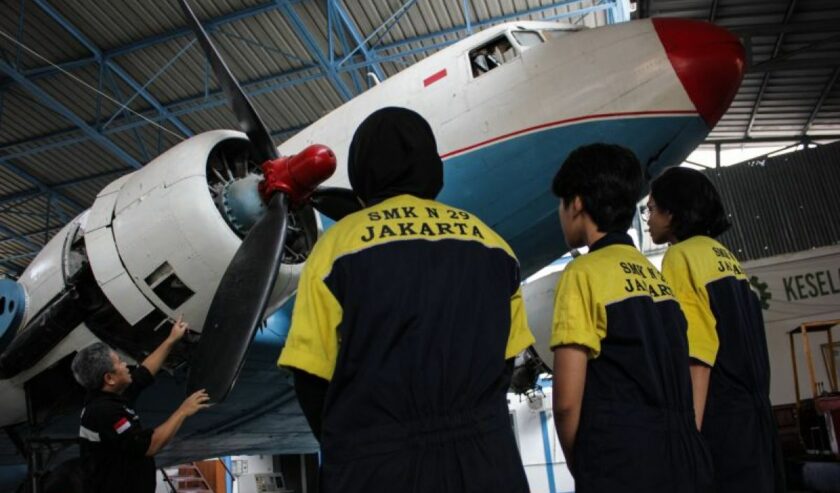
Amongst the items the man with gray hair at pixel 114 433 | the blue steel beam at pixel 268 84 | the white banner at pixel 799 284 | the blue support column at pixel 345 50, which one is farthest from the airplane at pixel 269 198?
the white banner at pixel 799 284

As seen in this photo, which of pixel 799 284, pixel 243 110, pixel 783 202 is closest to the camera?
pixel 243 110

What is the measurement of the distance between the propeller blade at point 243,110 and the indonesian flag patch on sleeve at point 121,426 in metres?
2.24

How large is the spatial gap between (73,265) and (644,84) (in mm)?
4824

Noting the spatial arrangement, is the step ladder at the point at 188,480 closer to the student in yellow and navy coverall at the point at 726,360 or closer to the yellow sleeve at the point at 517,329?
the student in yellow and navy coverall at the point at 726,360

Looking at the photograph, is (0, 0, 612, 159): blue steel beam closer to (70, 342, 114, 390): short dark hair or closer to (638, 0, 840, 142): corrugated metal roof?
(638, 0, 840, 142): corrugated metal roof

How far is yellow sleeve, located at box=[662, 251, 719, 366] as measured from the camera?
3189 millimetres

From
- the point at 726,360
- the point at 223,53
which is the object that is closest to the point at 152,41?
the point at 223,53

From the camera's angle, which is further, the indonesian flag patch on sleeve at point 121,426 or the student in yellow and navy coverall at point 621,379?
the indonesian flag patch on sleeve at point 121,426

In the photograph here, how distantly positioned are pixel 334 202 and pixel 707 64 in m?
3.21

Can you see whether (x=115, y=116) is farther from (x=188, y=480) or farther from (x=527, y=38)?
(x=527, y=38)

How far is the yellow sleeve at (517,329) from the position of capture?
2.18 metres

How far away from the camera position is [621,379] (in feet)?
8.54

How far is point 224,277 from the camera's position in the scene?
4.78 metres

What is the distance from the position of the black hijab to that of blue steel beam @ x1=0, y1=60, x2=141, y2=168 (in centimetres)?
1561
